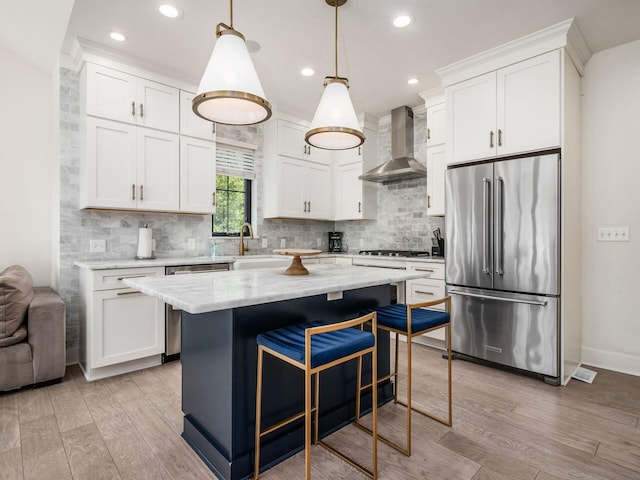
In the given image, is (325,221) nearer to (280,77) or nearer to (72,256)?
(280,77)

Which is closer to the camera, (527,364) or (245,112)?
(245,112)

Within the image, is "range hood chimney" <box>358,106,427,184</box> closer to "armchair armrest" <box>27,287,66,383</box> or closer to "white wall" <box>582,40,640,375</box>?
"white wall" <box>582,40,640,375</box>

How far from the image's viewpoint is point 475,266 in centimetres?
313

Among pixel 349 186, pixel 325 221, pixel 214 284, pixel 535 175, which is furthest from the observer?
pixel 325 221

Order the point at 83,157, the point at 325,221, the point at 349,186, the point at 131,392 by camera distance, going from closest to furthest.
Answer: the point at 131,392
the point at 83,157
the point at 349,186
the point at 325,221

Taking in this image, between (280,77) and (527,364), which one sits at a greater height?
(280,77)

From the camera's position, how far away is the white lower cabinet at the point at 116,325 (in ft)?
9.14

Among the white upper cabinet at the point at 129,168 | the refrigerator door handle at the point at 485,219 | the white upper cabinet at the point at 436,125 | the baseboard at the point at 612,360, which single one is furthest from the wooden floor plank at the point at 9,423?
the baseboard at the point at 612,360

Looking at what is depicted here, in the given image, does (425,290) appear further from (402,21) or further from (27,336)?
(27,336)

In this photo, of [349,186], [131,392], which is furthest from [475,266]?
[131,392]

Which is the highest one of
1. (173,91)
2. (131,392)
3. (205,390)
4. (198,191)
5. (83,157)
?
(173,91)

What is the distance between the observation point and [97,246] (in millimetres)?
3285

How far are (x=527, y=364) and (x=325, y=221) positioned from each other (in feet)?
10.9

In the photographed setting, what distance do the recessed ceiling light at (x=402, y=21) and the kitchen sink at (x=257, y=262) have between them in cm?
257
